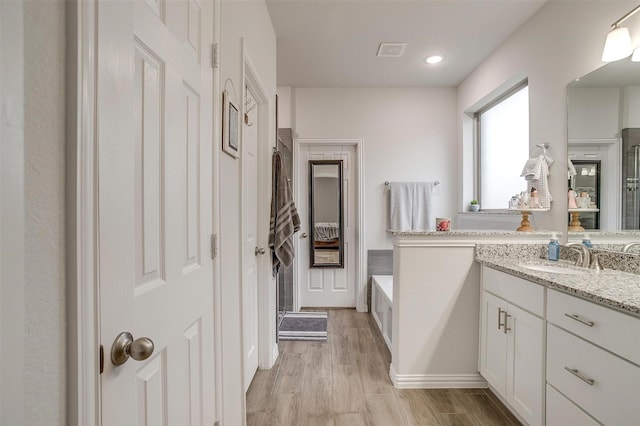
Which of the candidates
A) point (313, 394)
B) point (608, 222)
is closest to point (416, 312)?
point (313, 394)

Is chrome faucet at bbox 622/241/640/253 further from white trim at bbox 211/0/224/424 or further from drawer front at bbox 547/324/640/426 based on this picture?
white trim at bbox 211/0/224/424

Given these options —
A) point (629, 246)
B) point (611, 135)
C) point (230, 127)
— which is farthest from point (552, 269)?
point (230, 127)

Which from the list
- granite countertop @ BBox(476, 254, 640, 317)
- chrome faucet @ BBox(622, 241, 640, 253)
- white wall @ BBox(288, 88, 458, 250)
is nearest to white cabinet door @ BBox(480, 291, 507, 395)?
granite countertop @ BBox(476, 254, 640, 317)

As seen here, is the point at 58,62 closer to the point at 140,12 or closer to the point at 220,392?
the point at 140,12

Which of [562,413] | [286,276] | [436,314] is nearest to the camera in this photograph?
[562,413]

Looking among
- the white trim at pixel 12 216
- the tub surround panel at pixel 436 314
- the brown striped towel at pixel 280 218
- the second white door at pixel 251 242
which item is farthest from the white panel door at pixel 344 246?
the white trim at pixel 12 216

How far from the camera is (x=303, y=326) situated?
10.7 ft

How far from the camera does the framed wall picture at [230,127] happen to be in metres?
1.39

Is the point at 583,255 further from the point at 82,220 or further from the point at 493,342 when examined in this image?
the point at 82,220

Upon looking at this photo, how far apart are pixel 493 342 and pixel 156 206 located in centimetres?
203

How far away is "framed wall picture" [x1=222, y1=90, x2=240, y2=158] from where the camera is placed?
139 centimetres

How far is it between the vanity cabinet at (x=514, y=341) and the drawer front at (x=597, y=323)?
10cm

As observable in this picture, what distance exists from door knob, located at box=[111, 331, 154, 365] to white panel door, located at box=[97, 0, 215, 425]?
0.8 inches

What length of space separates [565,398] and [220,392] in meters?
1.46
